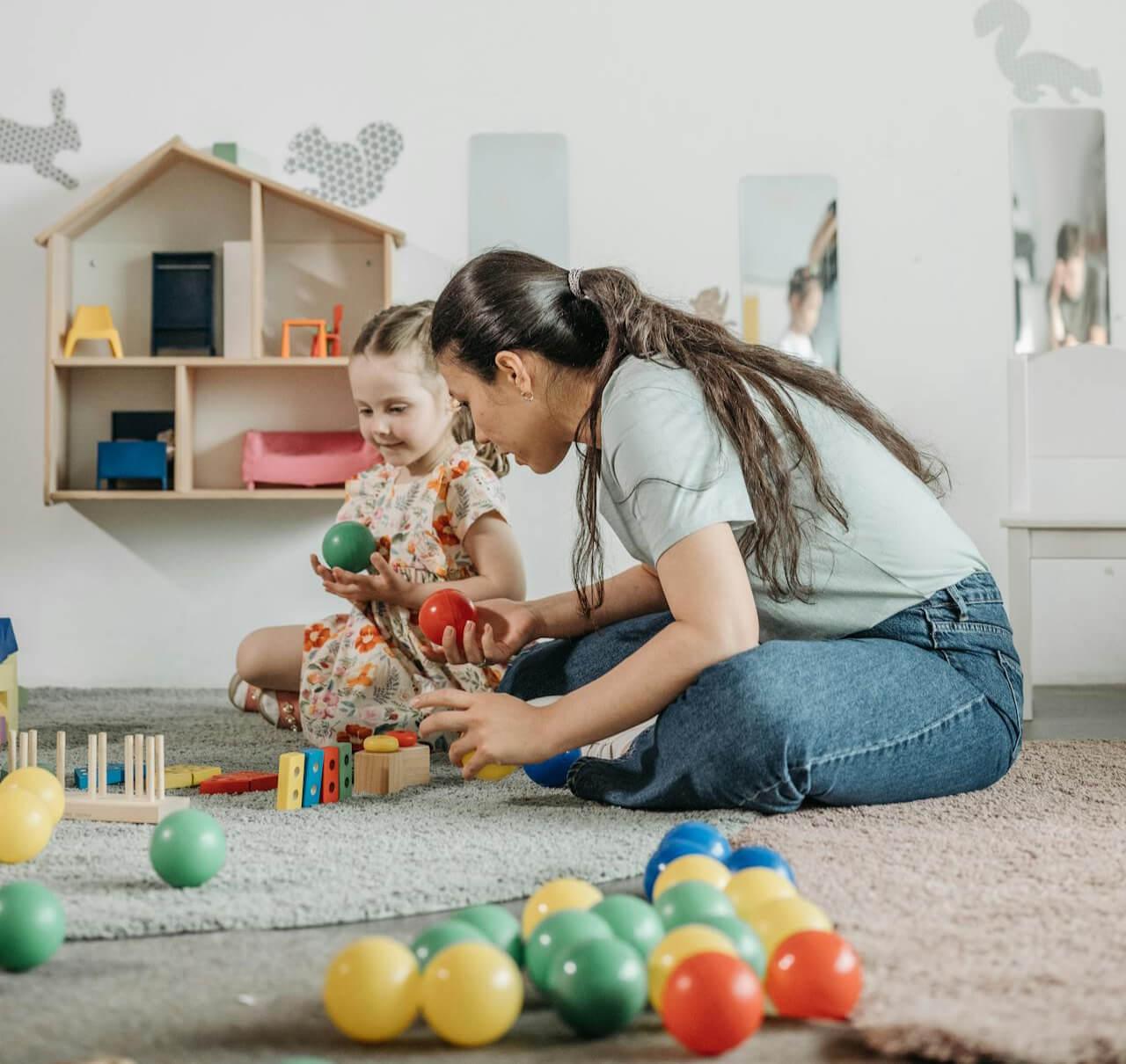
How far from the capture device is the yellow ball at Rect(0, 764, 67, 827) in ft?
3.55

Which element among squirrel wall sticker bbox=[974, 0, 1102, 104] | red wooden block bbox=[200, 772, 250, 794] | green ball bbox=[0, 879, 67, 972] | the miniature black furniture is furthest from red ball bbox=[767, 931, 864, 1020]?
squirrel wall sticker bbox=[974, 0, 1102, 104]

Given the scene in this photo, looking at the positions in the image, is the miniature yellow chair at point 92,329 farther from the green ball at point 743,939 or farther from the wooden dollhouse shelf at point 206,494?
the green ball at point 743,939

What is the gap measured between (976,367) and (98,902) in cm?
207

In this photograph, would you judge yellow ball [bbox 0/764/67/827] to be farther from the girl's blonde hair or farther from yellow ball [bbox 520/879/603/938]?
the girl's blonde hair

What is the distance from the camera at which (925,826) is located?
3.63ft

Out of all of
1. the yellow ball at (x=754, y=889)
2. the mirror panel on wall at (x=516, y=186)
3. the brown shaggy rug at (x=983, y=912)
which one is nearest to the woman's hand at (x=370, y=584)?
the brown shaggy rug at (x=983, y=912)

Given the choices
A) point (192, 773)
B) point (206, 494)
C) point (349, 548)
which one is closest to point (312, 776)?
point (192, 773)

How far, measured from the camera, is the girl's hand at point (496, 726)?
112 cm

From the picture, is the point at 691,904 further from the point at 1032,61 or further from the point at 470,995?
the point at 1032,61

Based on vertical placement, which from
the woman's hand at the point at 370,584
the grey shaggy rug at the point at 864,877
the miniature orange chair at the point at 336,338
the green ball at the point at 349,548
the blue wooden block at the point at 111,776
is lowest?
the blue wooden block at the point at 111,776

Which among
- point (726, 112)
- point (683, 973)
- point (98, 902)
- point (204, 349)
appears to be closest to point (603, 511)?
point (98, 902)

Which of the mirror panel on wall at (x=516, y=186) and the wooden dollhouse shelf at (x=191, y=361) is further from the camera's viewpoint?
the mirror panel on wall at (x=516, y=186)

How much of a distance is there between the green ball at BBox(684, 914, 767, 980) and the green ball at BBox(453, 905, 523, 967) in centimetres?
10

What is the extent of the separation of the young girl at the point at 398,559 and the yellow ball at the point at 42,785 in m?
0.50
